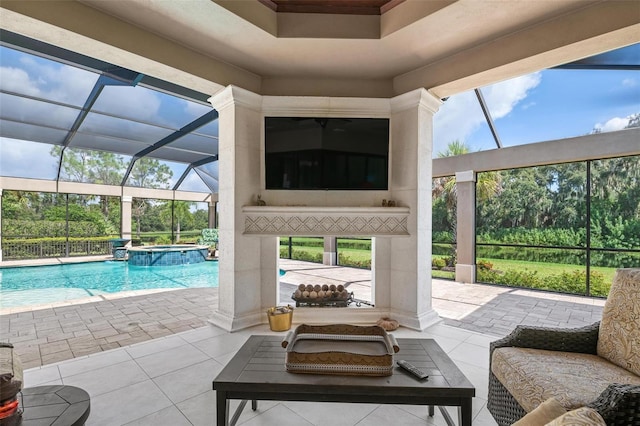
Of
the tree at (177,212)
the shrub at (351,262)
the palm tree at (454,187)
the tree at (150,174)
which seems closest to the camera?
the palm tree at (454,187)

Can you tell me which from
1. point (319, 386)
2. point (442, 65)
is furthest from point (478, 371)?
point (442, 65)

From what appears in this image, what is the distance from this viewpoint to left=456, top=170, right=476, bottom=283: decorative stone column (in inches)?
273

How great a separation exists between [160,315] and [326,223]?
110 inches

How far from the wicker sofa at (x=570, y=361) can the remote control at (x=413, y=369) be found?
54 centimetres

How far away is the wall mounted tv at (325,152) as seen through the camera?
12.7 feet

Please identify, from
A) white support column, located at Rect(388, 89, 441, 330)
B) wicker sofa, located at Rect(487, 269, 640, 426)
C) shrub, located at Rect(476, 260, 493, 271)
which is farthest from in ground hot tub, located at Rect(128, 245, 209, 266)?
wicker sofa, located at Rect(487, 269, 640, 426)

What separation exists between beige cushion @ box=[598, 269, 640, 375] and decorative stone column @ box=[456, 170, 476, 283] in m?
5.13

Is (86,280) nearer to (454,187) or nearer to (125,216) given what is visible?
(125,216)

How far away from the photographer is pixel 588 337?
78.3 inches

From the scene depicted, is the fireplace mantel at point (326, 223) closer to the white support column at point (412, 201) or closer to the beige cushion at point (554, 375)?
the white support column at point (412, 201)

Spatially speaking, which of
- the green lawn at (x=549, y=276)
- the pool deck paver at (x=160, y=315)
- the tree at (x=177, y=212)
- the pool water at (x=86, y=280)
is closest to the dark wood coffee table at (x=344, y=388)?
the pool deck paver at (x=160, y=315)

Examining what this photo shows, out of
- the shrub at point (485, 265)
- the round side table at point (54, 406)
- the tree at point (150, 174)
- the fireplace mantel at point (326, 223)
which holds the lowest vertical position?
the shrub at point (485, 265)

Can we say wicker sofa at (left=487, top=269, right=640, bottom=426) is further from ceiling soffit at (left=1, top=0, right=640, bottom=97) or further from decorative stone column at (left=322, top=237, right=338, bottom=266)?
decorative stone column at (left=322, top=237, right=338, bottom=266)

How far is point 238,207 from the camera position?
3.77 m
